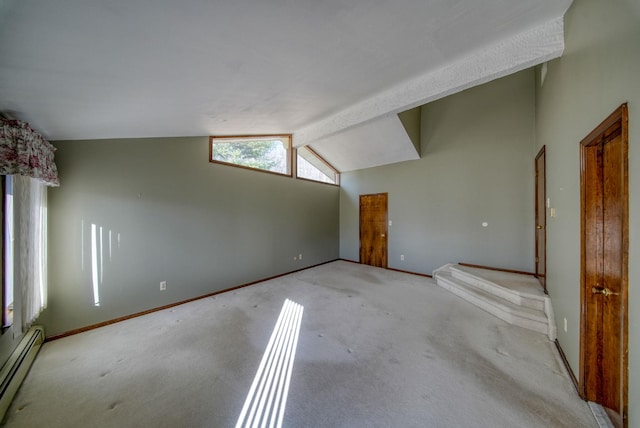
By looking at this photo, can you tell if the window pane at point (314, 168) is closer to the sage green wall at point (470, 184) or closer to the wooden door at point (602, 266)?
the sage green wall at point (470, 184)

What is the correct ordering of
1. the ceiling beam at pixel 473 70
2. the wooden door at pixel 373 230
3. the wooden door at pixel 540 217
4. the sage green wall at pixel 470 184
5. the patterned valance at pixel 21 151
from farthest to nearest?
1. the wooden door at pixel 373 230
2. the sage green wall at pixel 470 184
3. the wooden door at pixel 540 217
4. the ceiling beam at pixel 473 70
5. the patterned valance at pixel 21 151

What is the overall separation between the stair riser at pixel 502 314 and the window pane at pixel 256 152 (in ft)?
12.9

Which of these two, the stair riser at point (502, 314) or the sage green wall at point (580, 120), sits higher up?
the sage green wall at point (580, 120)

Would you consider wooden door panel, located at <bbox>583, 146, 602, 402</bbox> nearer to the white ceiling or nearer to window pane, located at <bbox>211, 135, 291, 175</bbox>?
the white ceiling

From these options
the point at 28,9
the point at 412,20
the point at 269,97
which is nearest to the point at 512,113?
the point at 412,20

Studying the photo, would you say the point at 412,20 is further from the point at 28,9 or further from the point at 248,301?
the point at 248,301

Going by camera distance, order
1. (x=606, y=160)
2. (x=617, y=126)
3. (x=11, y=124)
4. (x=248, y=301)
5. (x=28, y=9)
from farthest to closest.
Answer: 1. (x=248, y=301)
2. (x=11, y=124)
3. (x=606, y=160)
4. (x=617, y=126)
5. (x=28, y=9)

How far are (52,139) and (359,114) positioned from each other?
11.8 feet

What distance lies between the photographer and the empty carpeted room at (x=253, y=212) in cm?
129

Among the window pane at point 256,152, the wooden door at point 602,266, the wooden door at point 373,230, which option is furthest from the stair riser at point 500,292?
the window pane at point 256,152

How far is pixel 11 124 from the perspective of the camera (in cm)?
171

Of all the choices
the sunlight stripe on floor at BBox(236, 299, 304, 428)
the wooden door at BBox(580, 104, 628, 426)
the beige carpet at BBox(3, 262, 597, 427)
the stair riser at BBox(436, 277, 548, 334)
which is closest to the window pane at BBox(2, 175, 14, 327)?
the beige carpet at BBox(3, 262, 597, 427)

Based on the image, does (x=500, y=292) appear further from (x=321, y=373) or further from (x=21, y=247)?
(x=21, y=247)

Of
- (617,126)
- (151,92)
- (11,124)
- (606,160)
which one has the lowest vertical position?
(606,160)
